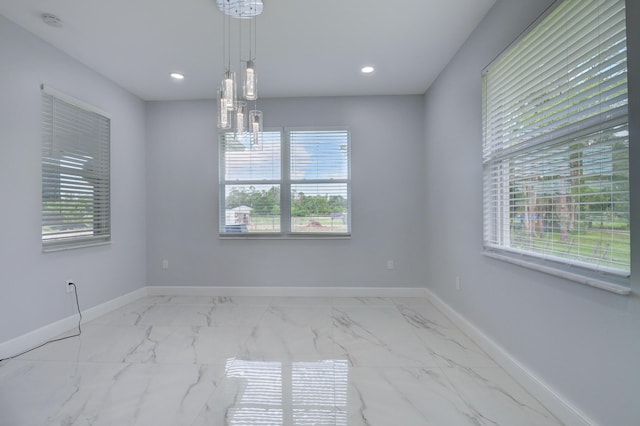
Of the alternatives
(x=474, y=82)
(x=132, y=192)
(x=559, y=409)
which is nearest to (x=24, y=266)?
(x=132, y=192)

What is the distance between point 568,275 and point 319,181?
2.85m

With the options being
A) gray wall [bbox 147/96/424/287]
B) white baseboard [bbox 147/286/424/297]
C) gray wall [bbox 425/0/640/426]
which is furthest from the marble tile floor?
gray wall [bbox 147/96/424/287]

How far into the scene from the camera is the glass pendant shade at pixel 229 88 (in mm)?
1983

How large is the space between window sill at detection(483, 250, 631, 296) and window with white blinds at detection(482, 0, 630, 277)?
38mm

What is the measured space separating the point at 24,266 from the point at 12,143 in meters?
1.00

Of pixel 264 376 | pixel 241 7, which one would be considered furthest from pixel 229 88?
pixel 264 376

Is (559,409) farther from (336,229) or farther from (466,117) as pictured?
(336,229)

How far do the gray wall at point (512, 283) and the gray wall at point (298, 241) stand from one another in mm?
321

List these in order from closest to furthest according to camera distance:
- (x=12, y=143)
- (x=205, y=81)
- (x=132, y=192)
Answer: (x=12, y=143)
(x=205, y=81)
(x=132, y=192)

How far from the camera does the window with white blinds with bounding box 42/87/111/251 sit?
2684 millimetres

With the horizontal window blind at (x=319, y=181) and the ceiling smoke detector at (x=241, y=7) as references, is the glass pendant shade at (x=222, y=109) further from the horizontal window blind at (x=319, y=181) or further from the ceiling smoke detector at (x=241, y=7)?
the horizontal window blind at (x=319, y=181)

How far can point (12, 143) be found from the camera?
2369mm

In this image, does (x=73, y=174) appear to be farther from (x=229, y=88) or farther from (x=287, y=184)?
(x=287, y=184)

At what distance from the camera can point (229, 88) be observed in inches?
78.4
